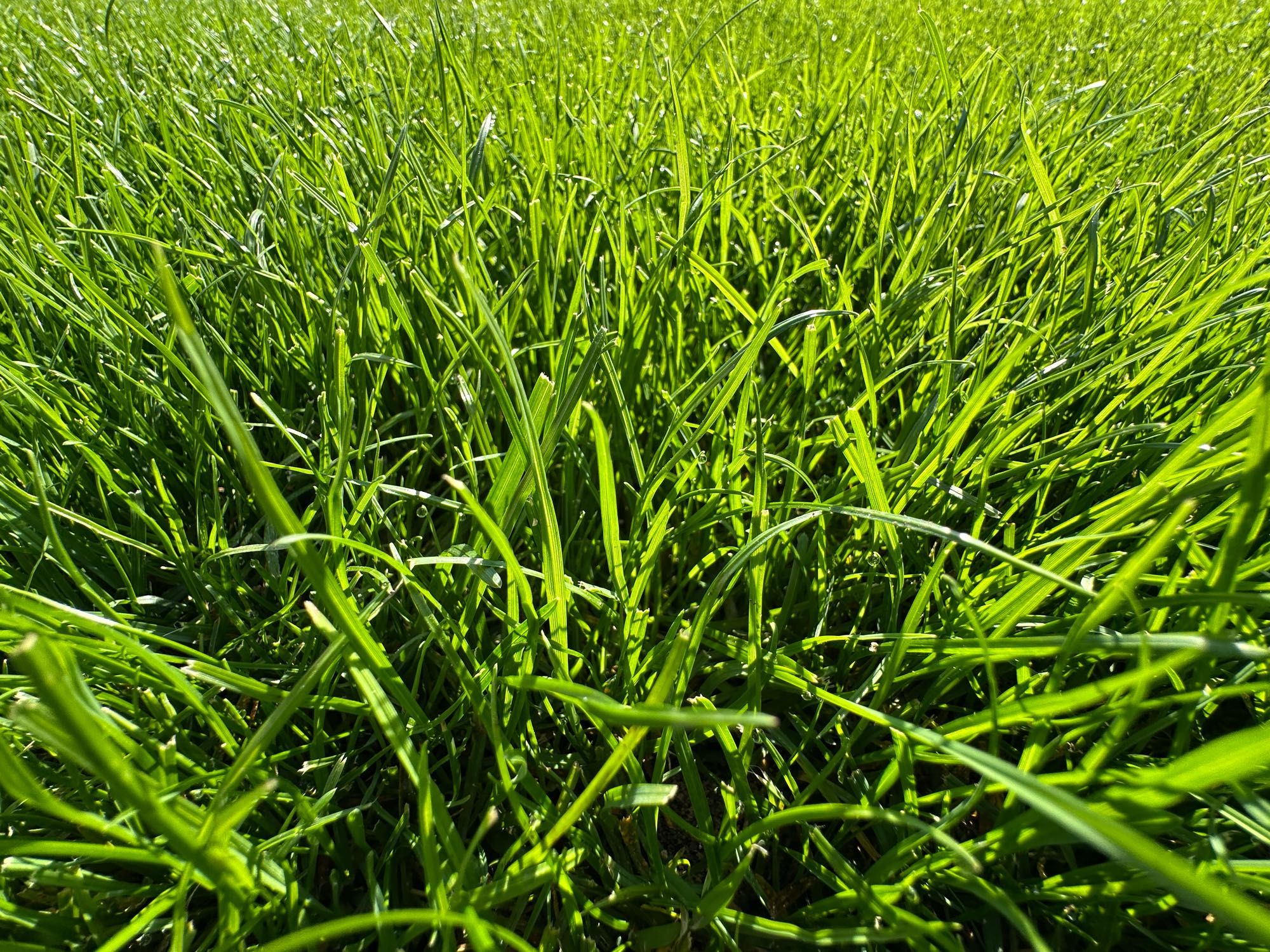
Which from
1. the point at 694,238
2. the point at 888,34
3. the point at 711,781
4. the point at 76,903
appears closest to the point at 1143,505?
the point at 711,781

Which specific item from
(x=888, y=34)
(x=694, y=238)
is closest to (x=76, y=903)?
(x=694, y=238)

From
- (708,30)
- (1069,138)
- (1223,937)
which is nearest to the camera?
(1223,937)

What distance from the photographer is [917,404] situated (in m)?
0.70

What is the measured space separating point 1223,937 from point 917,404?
0.44m

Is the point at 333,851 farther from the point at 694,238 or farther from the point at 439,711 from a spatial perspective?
the point at 694,238

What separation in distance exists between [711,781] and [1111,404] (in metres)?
0.45

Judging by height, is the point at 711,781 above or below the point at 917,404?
below

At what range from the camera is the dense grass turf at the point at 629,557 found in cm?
37

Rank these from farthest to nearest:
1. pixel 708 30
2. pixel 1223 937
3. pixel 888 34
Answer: pixel 708 30 < pixel 888 34 < pixel 1223 937

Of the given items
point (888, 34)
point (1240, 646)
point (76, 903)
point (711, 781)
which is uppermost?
point (888, 34)

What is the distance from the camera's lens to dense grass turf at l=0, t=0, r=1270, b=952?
1.21 feet

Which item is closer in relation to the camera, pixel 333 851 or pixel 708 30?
pixel 333 851

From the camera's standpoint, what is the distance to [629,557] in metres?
0.54

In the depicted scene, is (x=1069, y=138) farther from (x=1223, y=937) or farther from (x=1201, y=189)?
(x=1223, y=937)
